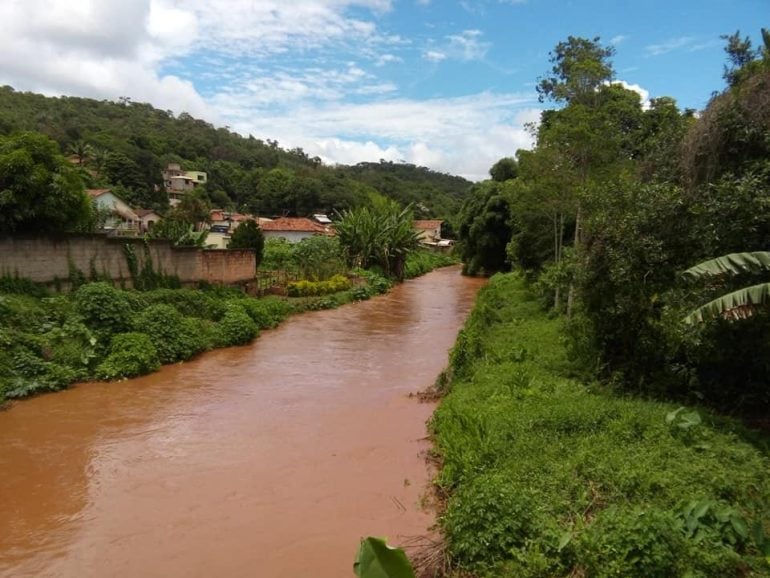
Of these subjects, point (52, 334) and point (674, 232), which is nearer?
point (674, 232)

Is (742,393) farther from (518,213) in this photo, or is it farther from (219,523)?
(518,213)

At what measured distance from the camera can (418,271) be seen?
41.4 metres

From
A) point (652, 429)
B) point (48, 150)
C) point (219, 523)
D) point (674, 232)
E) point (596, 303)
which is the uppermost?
point (48, 150)

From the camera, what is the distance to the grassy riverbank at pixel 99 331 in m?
11.2

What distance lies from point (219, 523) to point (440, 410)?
435cm

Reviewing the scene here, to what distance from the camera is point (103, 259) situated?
15.6 metres

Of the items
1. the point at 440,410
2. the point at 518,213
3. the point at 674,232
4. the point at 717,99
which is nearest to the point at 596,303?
the point at 674,232

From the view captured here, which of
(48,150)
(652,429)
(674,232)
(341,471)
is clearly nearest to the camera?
(652,429)

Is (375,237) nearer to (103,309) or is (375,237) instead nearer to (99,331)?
(103,309)

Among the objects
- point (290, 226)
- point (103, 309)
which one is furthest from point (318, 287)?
point (290, 226)

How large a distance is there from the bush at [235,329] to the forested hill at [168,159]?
29987 millimetres

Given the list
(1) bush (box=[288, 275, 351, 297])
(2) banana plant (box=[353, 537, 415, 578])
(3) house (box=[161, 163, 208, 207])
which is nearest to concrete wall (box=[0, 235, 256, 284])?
(1) bush (box=[288, 275, 351, 297])

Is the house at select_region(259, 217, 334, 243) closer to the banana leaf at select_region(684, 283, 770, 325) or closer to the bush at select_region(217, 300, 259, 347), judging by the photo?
the bush at select_region(217, 300, 259, 347)

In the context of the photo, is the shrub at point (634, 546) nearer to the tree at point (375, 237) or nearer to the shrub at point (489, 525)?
the shrub at point (489, 525)
